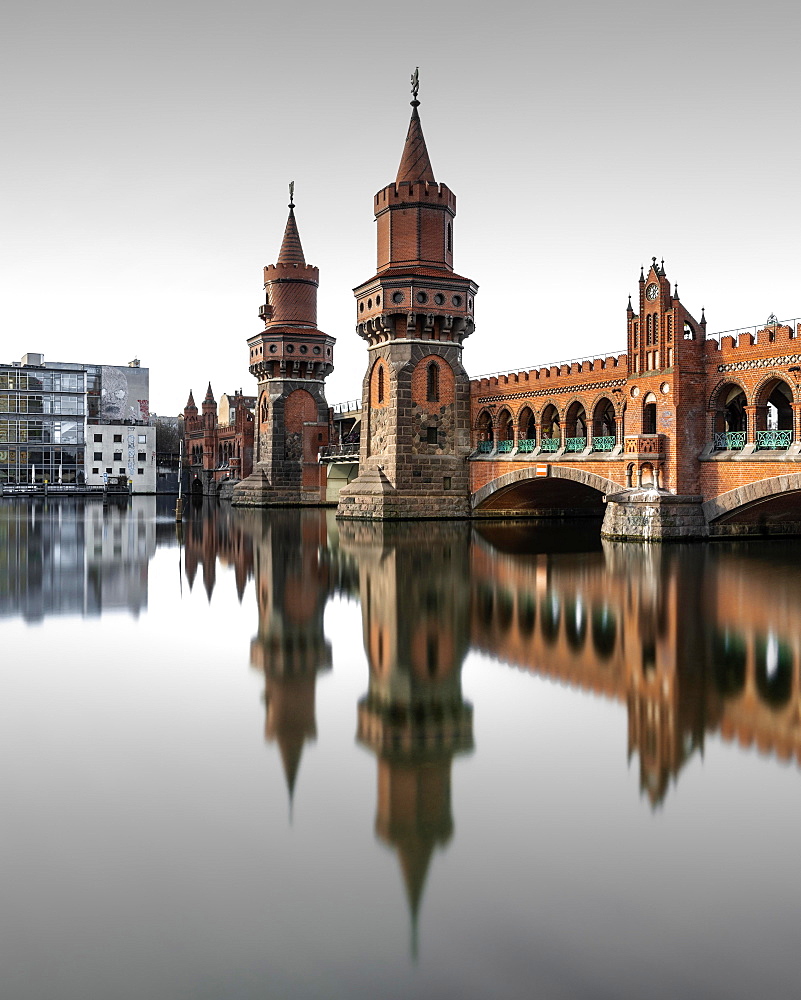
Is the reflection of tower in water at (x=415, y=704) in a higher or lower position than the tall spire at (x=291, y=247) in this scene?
lower

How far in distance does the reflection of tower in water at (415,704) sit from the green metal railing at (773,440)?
12122 millimetres

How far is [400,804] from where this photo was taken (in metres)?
5.51

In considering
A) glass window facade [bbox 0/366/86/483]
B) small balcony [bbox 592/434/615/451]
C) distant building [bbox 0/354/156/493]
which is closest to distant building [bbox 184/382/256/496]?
distant building [bbox 0/354/156/493]

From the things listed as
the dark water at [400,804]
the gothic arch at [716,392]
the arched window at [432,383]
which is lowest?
the dark water at [400,804]

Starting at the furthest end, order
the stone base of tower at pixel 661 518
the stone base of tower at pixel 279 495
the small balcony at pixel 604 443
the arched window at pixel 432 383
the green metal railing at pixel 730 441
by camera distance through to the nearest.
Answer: the stone base of tower at pixel 279 495 < the arched window at pixel 432 383 < the small balcony at pixel 604 443 < the stone base of tower at pixel 661 518 < the green metal railing at pixel 730 441

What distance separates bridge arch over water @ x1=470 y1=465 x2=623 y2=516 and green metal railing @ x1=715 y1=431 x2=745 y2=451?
6.00 metres

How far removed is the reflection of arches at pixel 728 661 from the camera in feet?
27.9

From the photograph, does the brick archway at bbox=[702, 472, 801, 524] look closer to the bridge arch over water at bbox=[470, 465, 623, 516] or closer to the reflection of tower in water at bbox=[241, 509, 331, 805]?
the bridge arch over water at bbox=[470, 465, 623, 516]

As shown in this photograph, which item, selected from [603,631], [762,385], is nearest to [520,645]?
[603,631]

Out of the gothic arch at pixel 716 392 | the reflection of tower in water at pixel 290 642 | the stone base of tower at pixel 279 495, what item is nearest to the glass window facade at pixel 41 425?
the stone base of tower at pixel 279 495

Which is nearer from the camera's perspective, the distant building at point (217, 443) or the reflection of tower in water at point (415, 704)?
the reflection of tower in water at point (415, 704)

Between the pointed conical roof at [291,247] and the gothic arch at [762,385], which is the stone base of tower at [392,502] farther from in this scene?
the pointed conical roof at [291,247]

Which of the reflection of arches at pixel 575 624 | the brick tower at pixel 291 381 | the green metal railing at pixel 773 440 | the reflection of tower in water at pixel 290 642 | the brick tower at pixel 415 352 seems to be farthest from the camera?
the brick tower at pixel 291 381

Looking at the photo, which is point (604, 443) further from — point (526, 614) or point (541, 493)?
point (526, 614)
